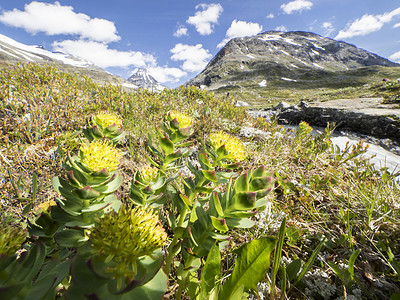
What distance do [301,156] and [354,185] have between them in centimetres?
101

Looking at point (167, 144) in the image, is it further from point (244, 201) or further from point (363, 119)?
point (363, 119)

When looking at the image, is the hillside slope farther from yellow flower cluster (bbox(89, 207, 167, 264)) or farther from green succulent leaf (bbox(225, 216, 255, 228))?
yellow flower cluster (bbox(89, 207, 167, 264))

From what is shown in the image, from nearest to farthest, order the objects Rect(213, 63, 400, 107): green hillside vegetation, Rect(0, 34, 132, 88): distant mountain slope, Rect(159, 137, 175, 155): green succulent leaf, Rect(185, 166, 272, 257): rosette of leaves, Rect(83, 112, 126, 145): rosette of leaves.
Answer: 1. Rect(185, 166, 272, 257): rosette of leaves
2. Rect(159, 137, 175, 155): green succulent leaf
3. Rect(83, 112, 126, 145): rosette of leaves
4. Rect(0, 34, 132, 88): distant mountain slope
5. Rect(213, 63, 400, 107): green hillside vegetation

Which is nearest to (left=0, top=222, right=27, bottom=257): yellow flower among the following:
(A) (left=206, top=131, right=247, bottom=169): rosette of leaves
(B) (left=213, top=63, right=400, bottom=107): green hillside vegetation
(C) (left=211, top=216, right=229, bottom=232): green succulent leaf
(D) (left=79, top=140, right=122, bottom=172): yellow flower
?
(D) (left=79, top=140, right=122, bottom=172): yellow flower

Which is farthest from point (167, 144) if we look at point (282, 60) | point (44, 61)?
point (282, 60)

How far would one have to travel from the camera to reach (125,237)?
871mm

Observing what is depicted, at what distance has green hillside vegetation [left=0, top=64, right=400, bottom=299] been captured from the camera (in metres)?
0.86

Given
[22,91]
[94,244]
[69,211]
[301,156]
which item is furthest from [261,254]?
[22,91]

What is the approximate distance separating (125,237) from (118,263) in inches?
4.7

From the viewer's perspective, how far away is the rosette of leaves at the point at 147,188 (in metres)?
1.43

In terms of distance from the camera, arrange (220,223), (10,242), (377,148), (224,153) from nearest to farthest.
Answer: (10,242)
(220,223)
(224,153)
(377,148)

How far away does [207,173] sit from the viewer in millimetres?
1291

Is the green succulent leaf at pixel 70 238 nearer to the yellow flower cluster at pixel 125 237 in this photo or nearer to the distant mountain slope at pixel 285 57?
the yellow flower cluster at pixel 125 237

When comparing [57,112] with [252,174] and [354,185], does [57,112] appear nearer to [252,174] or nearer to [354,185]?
[252,174]
